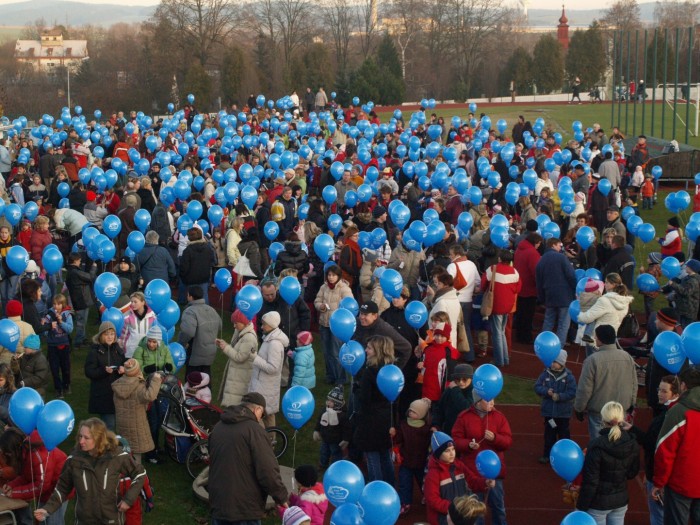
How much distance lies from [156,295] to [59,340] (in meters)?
1.36

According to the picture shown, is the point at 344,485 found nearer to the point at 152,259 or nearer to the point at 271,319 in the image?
the point at 271,319

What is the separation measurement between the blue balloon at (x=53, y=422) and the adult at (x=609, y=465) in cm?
377

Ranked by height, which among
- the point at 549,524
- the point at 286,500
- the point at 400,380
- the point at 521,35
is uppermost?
the point at 521,35

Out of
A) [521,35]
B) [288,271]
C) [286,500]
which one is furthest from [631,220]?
[521,35]

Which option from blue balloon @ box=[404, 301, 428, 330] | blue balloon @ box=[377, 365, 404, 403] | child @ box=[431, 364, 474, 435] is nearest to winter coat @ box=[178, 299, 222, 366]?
blue balloon @ box=[404, 301, 428, 330]

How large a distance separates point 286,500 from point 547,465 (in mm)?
3385

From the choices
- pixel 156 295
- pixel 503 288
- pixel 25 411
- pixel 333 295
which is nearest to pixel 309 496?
pixel 25 411

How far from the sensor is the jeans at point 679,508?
7184 mm

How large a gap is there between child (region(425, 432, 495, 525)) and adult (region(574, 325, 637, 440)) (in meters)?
1.88

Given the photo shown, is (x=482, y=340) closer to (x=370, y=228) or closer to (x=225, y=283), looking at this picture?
(x=370, y=228)

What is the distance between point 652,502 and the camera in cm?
758

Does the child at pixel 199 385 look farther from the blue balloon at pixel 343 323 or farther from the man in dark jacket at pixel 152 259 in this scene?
the man in dark jacket at pixel 152 259

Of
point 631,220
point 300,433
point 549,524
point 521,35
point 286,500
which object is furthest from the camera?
point 521,35

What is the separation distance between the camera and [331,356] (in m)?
11.5
